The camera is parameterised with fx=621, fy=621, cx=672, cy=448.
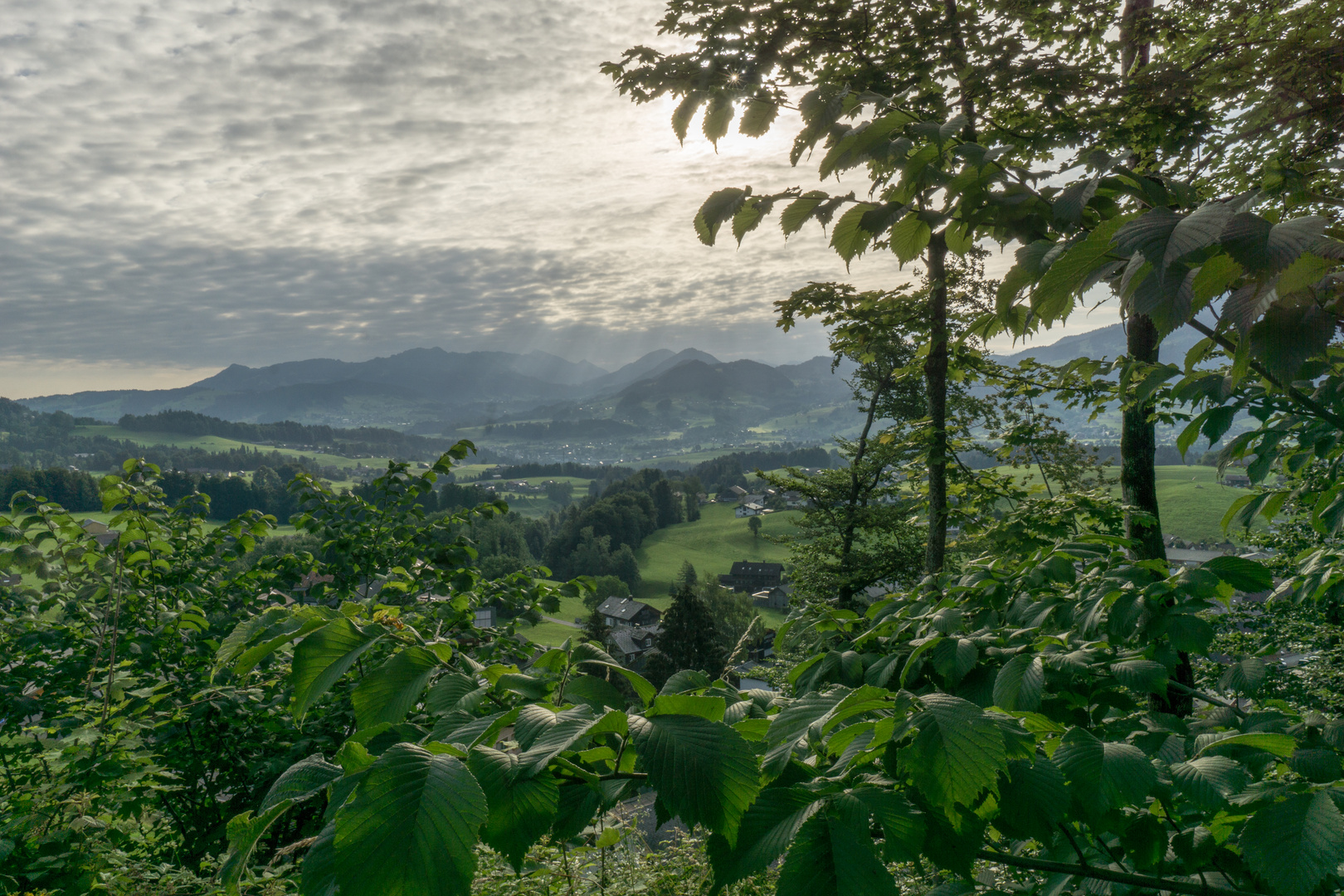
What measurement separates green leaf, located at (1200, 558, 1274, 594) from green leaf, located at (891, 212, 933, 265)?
1396 millimetres

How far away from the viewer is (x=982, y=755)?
3.01ft

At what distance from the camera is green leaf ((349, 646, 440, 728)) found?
1217 millimetres

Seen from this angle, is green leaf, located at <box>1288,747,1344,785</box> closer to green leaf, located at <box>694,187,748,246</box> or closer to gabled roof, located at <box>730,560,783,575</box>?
green leaf, located at <box>694,187,748,246</box>

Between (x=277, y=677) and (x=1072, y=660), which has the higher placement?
(x=1072, y=660)

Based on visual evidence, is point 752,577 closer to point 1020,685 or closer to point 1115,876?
point 1020,685

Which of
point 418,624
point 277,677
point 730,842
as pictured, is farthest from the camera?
point 418,624

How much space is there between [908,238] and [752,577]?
7299cm

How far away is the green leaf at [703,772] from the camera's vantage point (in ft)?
→ 2.82

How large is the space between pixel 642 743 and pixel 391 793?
35 centimetres

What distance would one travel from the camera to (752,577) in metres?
72.5

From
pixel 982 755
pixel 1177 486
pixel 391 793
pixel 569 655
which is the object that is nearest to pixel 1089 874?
pixel 982 755

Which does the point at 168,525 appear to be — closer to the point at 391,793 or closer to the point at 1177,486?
the point at 391,793

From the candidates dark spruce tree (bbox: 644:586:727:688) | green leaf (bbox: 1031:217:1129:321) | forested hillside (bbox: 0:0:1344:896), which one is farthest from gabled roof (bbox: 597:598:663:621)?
green leaf (bbox: 1031:217:1129:321)

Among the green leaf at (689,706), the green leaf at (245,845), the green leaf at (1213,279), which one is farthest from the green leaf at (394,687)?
the green leaf at (1213,279)
